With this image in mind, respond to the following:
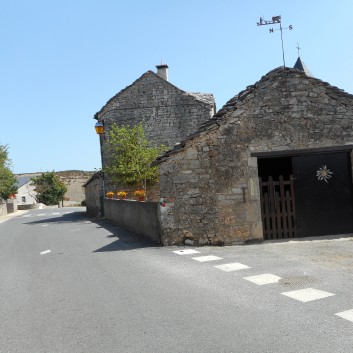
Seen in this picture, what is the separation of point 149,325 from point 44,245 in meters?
9.14

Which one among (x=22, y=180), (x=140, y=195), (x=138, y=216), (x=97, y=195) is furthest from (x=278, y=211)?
(x=22, y=180)

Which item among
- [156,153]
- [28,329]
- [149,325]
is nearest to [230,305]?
[149,325]

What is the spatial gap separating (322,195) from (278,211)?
3.96 feet

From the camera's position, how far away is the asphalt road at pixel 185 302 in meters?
3.98

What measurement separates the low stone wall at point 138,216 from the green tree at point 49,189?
4742 centimetres

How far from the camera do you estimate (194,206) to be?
1016cm

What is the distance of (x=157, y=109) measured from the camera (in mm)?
23000

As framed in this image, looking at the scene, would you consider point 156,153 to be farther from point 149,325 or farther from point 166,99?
point 149,325

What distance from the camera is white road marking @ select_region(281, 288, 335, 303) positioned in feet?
16.8

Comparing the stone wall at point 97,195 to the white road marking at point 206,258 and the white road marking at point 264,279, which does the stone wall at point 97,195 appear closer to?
the white road marking at point 206,258

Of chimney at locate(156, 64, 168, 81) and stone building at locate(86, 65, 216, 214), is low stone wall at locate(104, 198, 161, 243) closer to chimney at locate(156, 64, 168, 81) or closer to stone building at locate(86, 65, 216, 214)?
stone building at locate(86, 65, 216, 214)

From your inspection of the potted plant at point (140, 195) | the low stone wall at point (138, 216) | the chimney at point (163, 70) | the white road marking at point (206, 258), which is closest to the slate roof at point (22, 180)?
the chimney at point (163, 70)

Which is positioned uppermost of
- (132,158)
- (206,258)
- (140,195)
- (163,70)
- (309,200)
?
(163,70)

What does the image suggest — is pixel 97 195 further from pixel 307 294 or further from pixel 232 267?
pixel 307 294
